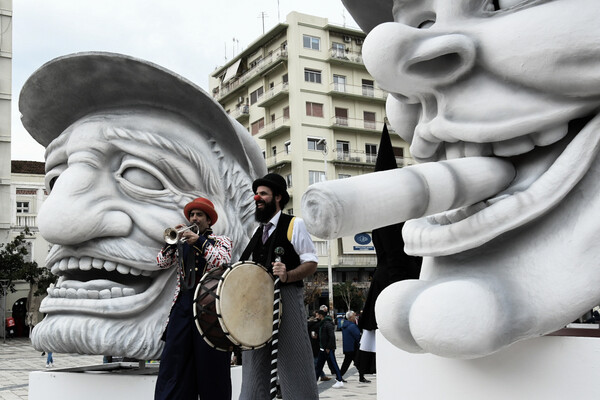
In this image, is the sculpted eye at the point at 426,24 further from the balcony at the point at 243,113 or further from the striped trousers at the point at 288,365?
the balcony at the point at 243,113

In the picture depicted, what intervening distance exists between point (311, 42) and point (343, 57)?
1.80 m

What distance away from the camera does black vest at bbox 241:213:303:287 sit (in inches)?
117

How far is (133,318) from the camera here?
3.29 m

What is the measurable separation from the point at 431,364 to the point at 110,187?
2.53 meters

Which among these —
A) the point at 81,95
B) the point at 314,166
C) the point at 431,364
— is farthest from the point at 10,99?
the point at 431,364

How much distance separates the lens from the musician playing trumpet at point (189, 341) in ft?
9.49

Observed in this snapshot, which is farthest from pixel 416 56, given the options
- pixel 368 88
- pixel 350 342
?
pixel 368 88

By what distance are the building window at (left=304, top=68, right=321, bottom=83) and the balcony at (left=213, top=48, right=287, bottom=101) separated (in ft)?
4.24

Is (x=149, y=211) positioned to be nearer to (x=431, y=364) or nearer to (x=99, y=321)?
(x=99, y=321)

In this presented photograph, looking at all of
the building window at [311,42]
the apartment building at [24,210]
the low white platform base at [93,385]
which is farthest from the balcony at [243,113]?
the low white platform base at [93,385]

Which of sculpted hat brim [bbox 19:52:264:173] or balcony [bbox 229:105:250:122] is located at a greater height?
balcony [bbox 229:105:250:122]

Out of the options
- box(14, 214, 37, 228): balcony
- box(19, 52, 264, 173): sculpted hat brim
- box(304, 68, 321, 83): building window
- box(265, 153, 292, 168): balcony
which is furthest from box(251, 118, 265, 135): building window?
box(19, 52, 264, 173): sculpted hat brim

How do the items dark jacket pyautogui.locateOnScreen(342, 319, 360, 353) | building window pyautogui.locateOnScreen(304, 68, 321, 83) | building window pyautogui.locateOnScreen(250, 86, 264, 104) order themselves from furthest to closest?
1. building window pyautogui.locateOnScreen(250, 86, 264, 104)
2. building window pyautogui.locateOnScreen(304, 68, 321, 83)
3. dark jacket pyautogui.locateOnScreen(342, 319, 360, 353)

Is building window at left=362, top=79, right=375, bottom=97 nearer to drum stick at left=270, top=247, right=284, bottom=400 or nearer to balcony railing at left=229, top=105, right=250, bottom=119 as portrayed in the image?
balcony railing at left=229, top=105, right=250, bottom=119
